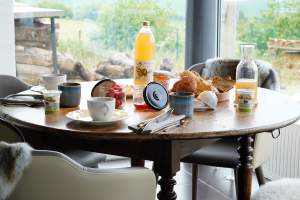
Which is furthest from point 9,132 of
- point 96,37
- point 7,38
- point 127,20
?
point 127,20

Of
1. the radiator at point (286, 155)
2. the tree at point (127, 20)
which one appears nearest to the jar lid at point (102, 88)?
the radiator at point (286, 155)

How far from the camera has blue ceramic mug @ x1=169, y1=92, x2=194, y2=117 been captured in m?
1.80

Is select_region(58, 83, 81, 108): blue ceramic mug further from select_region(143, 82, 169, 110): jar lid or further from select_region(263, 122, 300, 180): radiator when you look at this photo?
select_region(263, 122, 300, 180): radiator

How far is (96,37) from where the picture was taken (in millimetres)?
3750

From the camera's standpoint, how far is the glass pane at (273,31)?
3.28 metres

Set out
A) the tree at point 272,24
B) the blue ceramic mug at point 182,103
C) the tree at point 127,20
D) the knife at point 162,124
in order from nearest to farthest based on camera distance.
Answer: the knife at point 162,124 → the blue ceramic mug at point 182,103 → the tree at point 272,24 → the tree at point 127,20

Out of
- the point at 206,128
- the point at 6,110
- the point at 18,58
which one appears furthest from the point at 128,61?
the point at 206,128

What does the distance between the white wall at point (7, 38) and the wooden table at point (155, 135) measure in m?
1.47

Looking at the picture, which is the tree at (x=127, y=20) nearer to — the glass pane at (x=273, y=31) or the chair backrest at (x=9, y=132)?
the glass pane at (x=273, y=31)

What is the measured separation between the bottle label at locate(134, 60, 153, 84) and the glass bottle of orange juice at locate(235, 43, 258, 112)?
377mm

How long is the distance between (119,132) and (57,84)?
644 mm

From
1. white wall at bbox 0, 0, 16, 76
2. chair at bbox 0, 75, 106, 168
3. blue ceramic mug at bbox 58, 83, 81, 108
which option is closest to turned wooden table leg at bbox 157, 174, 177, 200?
blue ceramic mug at bbox 58, 83, 81, 108

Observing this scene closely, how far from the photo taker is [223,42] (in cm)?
385

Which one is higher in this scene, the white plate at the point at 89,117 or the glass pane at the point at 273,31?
the glass pane at the point at 273,31
